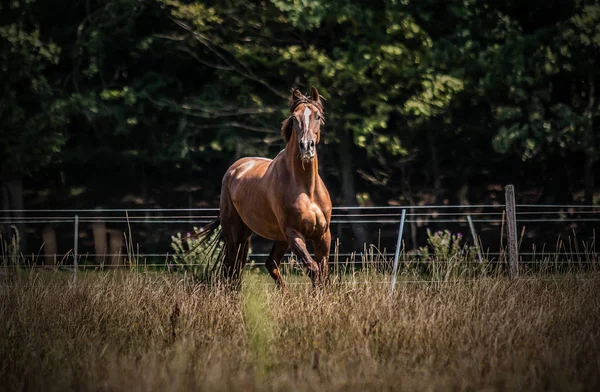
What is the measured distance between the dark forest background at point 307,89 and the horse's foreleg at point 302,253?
26.2 ft

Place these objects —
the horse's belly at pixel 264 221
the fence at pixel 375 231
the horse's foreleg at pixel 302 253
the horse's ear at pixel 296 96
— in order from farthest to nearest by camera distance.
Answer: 1. the fence at pixel 375 231
2. the horse's belly at pixel 264 221
3. the horse's ear at pixel 296 96
4. the horse's foreleg at pixel 302 253

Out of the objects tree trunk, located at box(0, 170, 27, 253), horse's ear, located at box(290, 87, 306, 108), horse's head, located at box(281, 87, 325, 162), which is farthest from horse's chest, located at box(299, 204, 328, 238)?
tree trunk, located at box(0, 170, 27, 253)

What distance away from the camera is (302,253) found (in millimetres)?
8289

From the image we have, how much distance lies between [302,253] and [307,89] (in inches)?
407

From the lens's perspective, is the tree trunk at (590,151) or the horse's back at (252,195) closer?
the horse's back at (252,195)

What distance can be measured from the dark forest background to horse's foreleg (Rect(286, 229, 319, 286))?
7.99 meters

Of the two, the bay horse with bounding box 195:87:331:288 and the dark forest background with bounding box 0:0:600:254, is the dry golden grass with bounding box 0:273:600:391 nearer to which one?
the bay horse with bounding box 195:87:331:288

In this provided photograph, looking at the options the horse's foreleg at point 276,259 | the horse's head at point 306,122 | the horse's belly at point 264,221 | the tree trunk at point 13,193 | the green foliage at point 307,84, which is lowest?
the horse's foreleg at point 276,259

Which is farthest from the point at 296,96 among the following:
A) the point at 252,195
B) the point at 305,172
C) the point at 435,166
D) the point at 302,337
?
the point at 435,166

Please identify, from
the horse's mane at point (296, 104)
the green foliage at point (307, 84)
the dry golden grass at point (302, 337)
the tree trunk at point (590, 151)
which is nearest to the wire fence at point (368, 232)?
the tree trunk at point (590, 151)

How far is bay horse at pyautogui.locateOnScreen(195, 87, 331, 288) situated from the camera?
8.30 m

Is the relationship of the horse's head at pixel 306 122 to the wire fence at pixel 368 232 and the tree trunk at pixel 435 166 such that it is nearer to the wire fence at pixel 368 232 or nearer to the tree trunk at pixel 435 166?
the wire fence at pixel 368 232

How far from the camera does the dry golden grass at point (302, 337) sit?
5281mm

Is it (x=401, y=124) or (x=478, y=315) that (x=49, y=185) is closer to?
(x=401, y=124)
